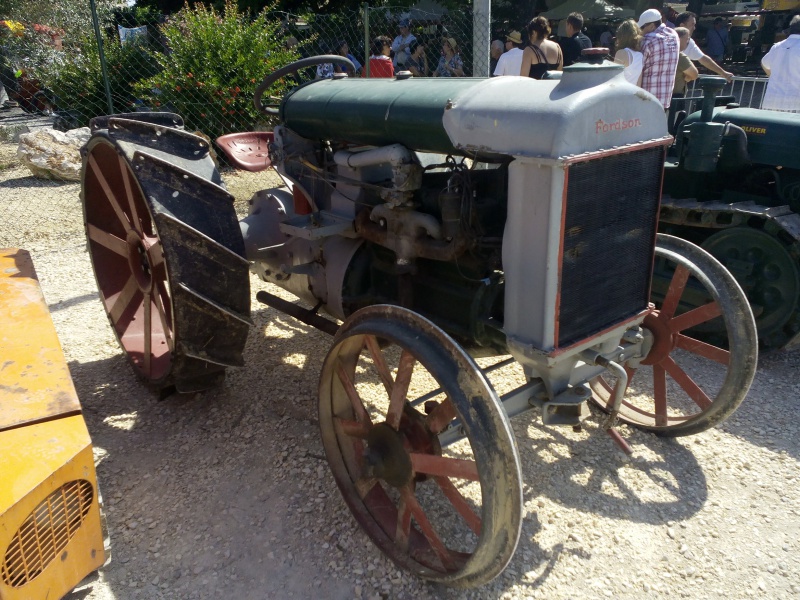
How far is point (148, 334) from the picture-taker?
125 inches

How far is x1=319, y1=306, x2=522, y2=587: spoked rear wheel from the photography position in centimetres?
186

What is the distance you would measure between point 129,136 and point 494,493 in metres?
2.07

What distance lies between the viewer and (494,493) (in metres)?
1.86

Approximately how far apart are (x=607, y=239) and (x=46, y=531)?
6.46 ft

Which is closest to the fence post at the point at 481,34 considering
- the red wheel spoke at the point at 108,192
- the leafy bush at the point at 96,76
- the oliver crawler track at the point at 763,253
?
the oliver crawler track at the point at 763,253

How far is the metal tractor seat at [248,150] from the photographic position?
11.4ft

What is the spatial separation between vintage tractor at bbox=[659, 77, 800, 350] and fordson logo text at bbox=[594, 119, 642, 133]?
6.61 feet

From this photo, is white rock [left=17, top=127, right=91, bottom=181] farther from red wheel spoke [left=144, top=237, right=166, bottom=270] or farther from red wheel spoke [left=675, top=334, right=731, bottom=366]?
red wheel spoke [left=675, top=334, right=731, bottom=366]

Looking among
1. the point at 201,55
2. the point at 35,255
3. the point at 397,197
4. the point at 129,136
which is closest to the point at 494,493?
the point at 397,197

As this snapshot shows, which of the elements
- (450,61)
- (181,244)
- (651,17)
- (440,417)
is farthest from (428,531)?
(450,61)

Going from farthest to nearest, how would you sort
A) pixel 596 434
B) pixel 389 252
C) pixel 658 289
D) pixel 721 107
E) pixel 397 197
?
pixel 721 107 → pixel 658 289 → pixel 596 434 → pixel 389 252 → pixel 397 197

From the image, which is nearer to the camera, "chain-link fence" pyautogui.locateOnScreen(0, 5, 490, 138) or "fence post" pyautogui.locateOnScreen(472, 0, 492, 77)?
"fence post" pyautogui.locateOnScreen(472, 0, 492, 77)

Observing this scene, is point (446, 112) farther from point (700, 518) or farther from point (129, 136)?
point (700, 518)

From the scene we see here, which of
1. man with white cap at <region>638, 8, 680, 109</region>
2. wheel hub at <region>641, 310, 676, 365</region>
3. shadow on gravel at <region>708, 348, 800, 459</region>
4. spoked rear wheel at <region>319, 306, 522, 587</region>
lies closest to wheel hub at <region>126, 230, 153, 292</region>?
spoked rear wheel at <region>319, 306, 522, 587</region>
